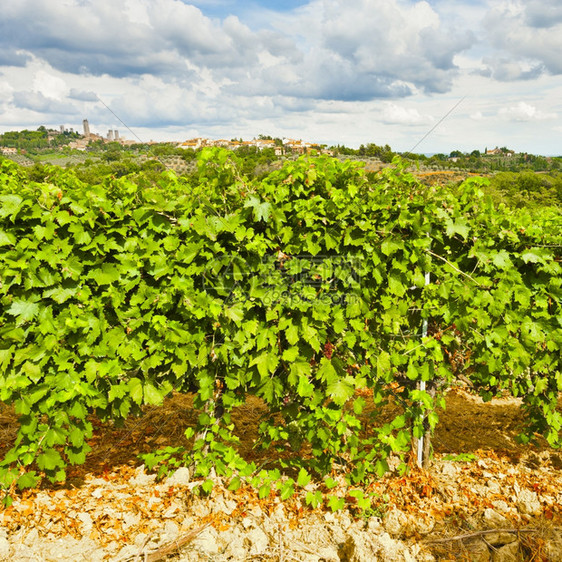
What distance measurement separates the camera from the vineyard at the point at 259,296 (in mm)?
3131

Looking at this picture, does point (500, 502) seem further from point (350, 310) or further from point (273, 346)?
point (273, 346)

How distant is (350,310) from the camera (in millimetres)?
3318

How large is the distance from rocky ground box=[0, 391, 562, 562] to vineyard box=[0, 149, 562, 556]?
0.58 ft

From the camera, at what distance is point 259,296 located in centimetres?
322

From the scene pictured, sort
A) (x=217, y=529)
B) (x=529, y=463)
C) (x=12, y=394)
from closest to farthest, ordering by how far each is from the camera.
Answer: (x=217, y=529) → (x=12, y=394) → (x=529, y=463)

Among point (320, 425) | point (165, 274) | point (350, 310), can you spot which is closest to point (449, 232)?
point (350, 310)

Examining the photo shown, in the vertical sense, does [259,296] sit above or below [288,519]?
above

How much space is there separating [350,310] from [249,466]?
5.35 feet

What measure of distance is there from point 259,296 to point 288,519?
71.6 inches
